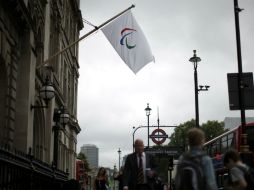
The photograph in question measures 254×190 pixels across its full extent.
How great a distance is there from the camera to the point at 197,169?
8312 mm

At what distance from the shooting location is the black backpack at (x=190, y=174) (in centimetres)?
823

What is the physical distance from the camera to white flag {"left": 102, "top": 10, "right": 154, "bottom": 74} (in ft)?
70.0

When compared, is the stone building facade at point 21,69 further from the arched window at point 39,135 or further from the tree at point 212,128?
the tree at point 212,128

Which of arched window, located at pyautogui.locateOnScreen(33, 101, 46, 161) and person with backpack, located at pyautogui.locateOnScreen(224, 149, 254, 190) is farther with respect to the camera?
arched window, located at pyautogui.locateOnScreen(33, 101, 46, 161)

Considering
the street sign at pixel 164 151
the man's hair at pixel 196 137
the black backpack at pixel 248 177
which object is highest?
the street sign at pixel 164 151

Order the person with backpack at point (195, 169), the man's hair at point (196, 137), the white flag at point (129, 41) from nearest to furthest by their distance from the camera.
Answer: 1. the person with backpack at point (195, 169)
2. the man's hair at point (196, 137)
3. the white flag at point (129, 41)

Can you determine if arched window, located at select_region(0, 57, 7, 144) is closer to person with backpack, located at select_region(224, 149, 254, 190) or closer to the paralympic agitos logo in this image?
the paralympic agitos logo

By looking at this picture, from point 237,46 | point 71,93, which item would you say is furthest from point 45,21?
point 71,93

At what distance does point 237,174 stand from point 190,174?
44.6 inches

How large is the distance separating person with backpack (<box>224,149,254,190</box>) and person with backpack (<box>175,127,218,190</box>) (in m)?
0.80

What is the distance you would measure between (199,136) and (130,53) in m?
13.2

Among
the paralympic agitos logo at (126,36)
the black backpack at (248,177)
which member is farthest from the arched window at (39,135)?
the black backpack at (248,177)

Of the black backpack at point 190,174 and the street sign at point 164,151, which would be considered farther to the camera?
the street sign at point 164,151

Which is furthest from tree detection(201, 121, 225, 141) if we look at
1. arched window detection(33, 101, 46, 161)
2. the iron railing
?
the iron railing
